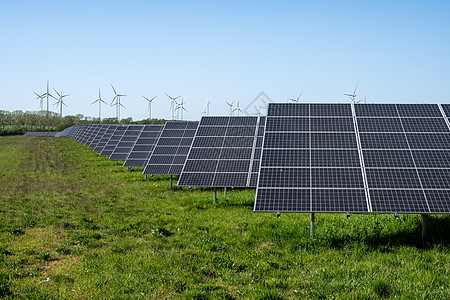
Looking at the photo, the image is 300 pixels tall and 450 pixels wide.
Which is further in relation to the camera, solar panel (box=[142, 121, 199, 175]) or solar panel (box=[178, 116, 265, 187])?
solar panel (box=[142, 121, 199, 175])

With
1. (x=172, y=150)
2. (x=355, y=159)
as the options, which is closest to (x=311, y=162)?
(x=355, y=159)

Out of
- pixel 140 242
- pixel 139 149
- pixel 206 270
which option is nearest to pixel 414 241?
→ pixel 206 270

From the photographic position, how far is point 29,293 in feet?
27.0

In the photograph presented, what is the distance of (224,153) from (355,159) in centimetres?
863

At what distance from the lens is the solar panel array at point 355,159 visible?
422 inches

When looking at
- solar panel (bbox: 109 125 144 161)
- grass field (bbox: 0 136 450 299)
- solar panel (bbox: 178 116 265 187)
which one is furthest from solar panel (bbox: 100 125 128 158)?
grass field (bbox: 0 136 450 299)

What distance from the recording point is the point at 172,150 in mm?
24844

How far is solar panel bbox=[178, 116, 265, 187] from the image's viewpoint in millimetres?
18172

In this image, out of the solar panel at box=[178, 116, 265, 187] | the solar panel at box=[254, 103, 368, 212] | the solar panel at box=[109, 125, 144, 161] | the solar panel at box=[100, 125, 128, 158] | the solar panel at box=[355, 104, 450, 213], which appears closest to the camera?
the solar panel at box=[355, 104, 450, 213]

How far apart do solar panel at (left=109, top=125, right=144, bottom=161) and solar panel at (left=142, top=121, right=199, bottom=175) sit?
9.32 meters

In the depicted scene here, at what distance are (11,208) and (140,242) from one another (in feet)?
27.7

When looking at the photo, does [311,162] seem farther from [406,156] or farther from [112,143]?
[112,143]

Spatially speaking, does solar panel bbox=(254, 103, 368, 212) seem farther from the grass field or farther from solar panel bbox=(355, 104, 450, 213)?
the grass field

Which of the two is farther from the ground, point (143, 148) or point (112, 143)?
point (112, 143)
